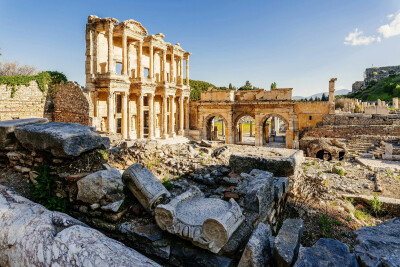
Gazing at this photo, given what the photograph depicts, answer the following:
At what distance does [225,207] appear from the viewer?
3.88 m

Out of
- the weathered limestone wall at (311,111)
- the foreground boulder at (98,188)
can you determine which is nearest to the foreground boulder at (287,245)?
the foreground boulder at (98,188)

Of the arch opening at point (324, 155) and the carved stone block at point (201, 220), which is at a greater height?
the carved stone block at point (201, 220)

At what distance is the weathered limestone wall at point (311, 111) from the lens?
937 inches

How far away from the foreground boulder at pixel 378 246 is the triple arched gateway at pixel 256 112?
72.3 ft

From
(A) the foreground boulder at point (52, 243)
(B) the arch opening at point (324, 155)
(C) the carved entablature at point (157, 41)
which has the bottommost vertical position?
(B) the arch opening at point (324, 155)

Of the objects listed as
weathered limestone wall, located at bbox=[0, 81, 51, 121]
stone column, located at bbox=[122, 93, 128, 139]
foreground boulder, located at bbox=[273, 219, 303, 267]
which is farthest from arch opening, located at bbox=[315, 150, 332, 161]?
weathered limestone wall, located at bbox=[0, 81, 51, 121]

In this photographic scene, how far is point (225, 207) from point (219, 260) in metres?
0.95

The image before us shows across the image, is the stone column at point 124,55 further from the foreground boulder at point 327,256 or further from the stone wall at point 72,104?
the foreground boulder at point 327,256

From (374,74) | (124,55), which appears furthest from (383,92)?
(124,55)

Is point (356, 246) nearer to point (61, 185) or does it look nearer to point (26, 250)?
point (26, 250)

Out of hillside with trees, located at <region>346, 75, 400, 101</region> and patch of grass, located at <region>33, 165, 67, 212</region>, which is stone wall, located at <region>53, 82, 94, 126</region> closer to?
patch of grass, located at <region>33, 165, 67, 212</region>

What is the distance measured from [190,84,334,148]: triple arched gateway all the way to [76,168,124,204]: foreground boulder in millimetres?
22094

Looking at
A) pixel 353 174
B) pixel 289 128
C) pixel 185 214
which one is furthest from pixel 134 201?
pixel 289 128

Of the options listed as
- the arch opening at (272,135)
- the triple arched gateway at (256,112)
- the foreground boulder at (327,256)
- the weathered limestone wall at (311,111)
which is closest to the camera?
the foreground boulder at (327,256)
